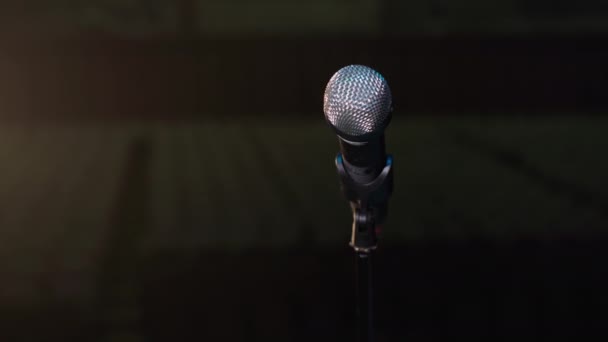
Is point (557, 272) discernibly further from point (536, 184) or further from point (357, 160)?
point (357, 160)

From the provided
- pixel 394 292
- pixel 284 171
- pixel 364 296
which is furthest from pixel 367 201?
pixel 284 171

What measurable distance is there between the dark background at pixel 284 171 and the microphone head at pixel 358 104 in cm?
134

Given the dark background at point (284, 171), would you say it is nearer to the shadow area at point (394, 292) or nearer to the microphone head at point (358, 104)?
the shadow area at point (394, 292)

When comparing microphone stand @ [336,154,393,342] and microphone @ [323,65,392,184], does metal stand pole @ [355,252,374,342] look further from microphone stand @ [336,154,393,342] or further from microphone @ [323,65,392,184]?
microphone @ [323,65,392,184]

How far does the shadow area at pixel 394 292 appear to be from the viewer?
1.96 meters

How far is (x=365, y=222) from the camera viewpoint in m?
0.82

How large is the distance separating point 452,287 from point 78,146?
3065 millimetres

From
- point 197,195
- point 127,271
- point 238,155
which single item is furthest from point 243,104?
point 127,271

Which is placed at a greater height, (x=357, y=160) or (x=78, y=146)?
(x=357, y=160)

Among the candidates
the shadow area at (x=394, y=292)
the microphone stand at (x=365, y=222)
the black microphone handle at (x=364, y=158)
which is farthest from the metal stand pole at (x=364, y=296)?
the shadow area at (x=394, y=292)

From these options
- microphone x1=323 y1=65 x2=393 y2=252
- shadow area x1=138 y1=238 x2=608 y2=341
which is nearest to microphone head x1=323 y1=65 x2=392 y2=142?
microphone x1=323 y1=65 x2=393 y2=252

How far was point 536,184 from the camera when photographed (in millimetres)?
3436

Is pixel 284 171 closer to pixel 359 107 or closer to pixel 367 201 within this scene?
pixel 367 201

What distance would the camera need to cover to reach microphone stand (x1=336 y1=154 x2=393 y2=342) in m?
0.79
